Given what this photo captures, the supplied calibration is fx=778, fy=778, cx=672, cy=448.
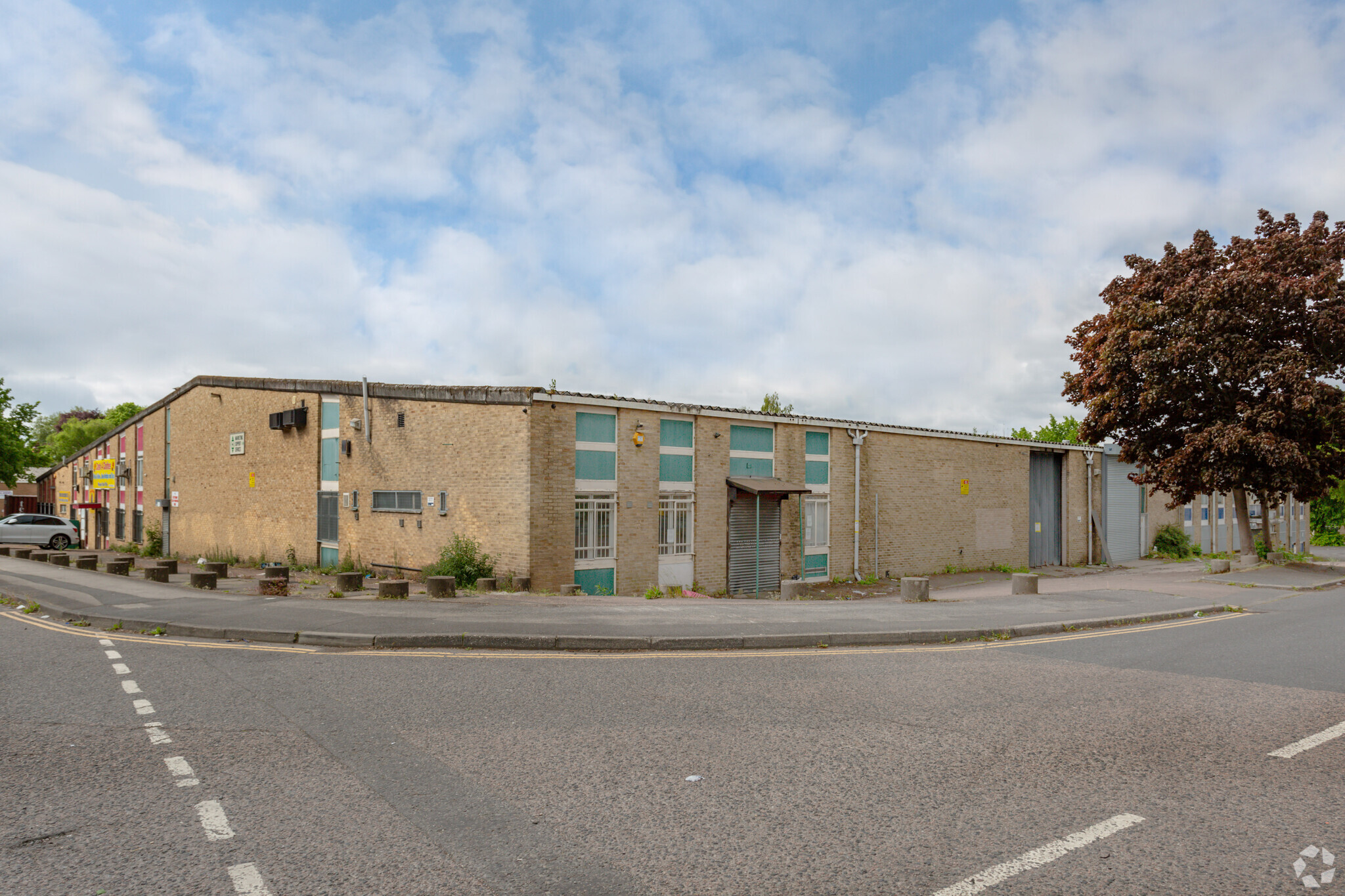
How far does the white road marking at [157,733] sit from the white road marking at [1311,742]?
811 cm

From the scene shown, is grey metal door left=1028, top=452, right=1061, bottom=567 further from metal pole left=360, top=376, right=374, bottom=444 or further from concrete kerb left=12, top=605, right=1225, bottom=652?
metal pole left=360, top=376, right=374, bottom=444

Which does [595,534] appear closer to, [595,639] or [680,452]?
[680,452]

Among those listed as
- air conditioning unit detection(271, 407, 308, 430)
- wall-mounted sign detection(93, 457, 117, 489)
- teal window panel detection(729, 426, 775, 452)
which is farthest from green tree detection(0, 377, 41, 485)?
teal window panel detection(729, 426, 775, 452)

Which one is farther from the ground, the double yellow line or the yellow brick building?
the yellow brick building

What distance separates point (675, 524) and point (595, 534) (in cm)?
247

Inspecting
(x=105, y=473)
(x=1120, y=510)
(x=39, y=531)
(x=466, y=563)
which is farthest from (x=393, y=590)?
(x=105, y=473)

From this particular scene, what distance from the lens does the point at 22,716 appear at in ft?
21.7

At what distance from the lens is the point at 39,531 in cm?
3581

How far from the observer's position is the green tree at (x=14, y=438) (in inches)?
1785

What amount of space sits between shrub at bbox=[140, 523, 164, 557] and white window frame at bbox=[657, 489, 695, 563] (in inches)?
934

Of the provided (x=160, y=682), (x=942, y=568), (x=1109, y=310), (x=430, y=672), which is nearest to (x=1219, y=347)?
(x=1109, y=310)

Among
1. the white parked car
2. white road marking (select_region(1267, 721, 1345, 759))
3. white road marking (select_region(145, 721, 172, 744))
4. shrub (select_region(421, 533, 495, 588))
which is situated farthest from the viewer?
the white parked car

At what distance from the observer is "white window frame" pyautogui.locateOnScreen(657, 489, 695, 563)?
765 inches

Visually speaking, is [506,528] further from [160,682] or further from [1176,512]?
[1176,512]
